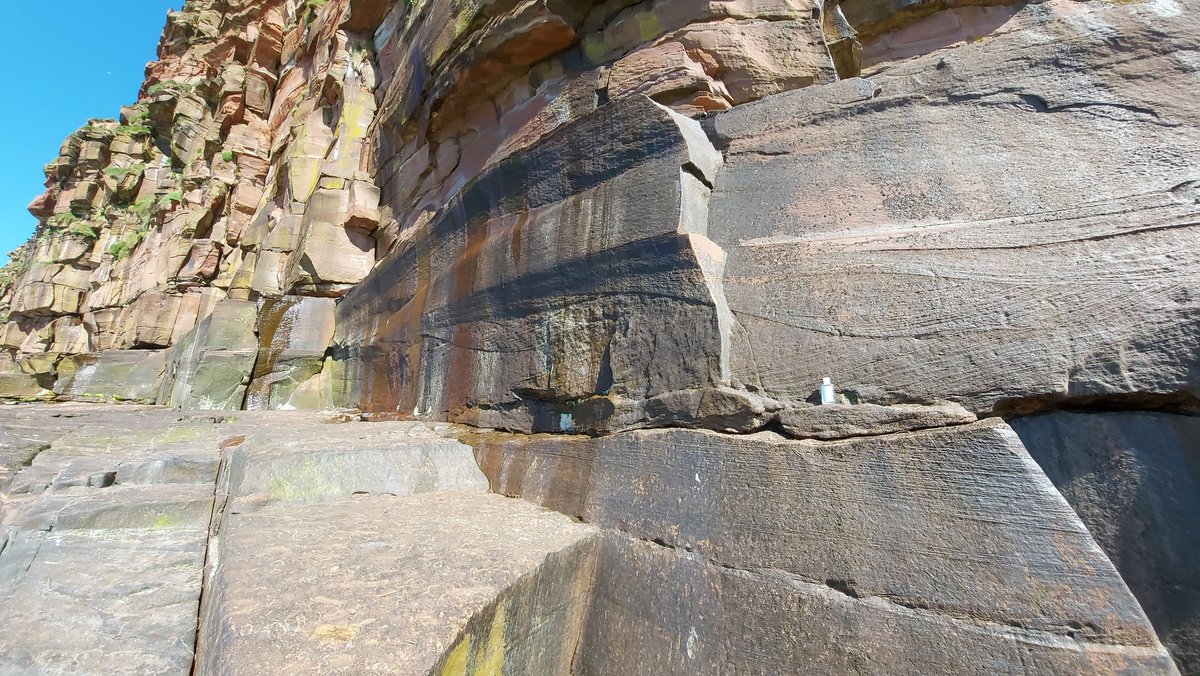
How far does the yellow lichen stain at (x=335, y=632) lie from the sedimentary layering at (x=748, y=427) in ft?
0.10

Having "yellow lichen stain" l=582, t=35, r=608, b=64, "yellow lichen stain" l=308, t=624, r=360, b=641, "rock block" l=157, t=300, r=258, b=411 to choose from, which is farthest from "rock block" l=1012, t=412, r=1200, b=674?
"rock block" l=157, t=300, r=258, b=411

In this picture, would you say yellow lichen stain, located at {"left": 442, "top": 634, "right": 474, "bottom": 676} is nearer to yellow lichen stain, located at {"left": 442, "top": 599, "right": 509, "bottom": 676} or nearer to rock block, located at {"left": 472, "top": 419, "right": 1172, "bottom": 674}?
yellow lichen stain, located at {"left": 442, "top": 599, "right": 509, "bottom": 676}

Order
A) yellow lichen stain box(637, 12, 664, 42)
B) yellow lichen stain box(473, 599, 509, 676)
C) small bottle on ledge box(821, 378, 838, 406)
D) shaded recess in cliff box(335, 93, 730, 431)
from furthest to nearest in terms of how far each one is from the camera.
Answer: yellow lichen stain box(637, 12, 664, 42), shaded recess in cliff box(335, 93, 730, 431), small bottle on ledge box(821, 378, 838, 406), yellow lichen stain box(473, 599, 509, 676)

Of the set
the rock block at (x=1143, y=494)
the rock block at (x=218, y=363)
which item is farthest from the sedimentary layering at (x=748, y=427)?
the rock block at (x=218, y=363)

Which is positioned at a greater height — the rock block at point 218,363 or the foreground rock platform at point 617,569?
the rock block at point 218,363

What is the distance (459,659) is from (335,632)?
1.13 feet

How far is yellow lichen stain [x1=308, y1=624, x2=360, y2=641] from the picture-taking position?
5.00 ft

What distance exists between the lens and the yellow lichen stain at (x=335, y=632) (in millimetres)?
1524

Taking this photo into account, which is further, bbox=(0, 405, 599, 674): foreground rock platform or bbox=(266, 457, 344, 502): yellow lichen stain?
bbox=(266, 457, 344, 502): yellow lichen stain

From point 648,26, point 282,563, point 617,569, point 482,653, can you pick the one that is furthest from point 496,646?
point 648,26

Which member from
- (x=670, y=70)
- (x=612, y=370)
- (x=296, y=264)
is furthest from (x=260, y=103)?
(x=612, y=370)

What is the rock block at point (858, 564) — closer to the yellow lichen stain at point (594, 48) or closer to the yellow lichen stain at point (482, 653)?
the yellow lichen stain at point (482, 653)

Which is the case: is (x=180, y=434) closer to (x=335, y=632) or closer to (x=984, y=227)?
(x=335, y=632)

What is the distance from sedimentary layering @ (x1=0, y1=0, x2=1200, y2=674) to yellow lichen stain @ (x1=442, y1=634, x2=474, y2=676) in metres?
0.01
